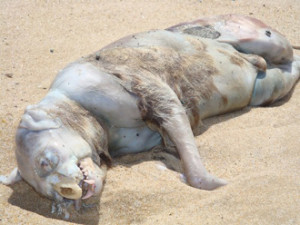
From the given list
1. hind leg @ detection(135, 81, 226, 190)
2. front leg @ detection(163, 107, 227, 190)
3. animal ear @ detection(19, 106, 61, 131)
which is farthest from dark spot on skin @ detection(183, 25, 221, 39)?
animal ear @ detection(19, 106, 61, 131)

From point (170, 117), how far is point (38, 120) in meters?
1.15

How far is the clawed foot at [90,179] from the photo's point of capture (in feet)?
11.5

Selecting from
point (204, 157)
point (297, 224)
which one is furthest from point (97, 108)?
point (297, 224)

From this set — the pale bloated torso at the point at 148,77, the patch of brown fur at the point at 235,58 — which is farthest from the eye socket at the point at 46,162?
the patch of brown fur at the point at 235,58

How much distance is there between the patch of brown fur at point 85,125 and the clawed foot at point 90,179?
0.73 feet

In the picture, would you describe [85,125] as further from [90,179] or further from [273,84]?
[273,84]

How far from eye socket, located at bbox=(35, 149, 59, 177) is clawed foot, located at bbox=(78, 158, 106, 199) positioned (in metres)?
0.21

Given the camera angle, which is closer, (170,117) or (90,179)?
(90,179)

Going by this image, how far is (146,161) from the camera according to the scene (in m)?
4.28

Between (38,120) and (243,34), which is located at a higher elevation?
(38,120)

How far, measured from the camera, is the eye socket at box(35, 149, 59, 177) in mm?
3420

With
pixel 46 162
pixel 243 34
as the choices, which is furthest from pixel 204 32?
pixel 46 162

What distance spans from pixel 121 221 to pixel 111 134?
92 cm

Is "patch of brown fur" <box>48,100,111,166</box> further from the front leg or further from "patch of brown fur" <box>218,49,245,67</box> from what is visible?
"patch of brown fur" <box>218,49,245,67</box>
